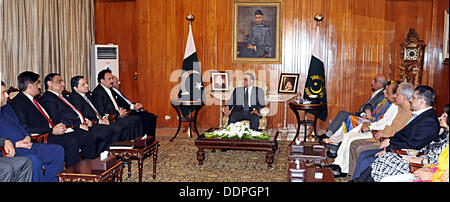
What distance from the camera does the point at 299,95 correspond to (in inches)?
320

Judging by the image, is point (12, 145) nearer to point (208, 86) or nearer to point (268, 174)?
point (268, 174)

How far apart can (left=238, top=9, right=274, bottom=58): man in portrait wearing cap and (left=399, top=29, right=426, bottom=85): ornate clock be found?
8.78 ft

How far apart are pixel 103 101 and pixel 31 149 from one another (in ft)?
7.21

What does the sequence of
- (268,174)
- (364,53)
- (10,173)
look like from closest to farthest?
1. (10,173)
2. (268,174)
3. (364,53)

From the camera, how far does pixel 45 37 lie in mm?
6695

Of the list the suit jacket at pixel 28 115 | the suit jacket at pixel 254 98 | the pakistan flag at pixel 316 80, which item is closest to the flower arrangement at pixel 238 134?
the suit jacket at pixel 254 98

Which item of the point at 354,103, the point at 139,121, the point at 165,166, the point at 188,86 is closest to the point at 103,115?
the point at 139,121

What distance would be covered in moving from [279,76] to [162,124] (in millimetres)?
2934

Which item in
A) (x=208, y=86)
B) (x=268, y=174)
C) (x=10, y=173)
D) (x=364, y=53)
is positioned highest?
(x=364, y=53)

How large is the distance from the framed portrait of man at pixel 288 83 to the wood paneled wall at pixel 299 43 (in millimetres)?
313

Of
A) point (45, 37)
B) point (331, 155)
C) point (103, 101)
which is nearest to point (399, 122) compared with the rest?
point (331, 155)

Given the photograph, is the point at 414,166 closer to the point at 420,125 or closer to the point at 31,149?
the point at 420,125

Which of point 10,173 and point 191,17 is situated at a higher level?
point 191,17

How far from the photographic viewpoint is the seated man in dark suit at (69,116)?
16.8 feet
